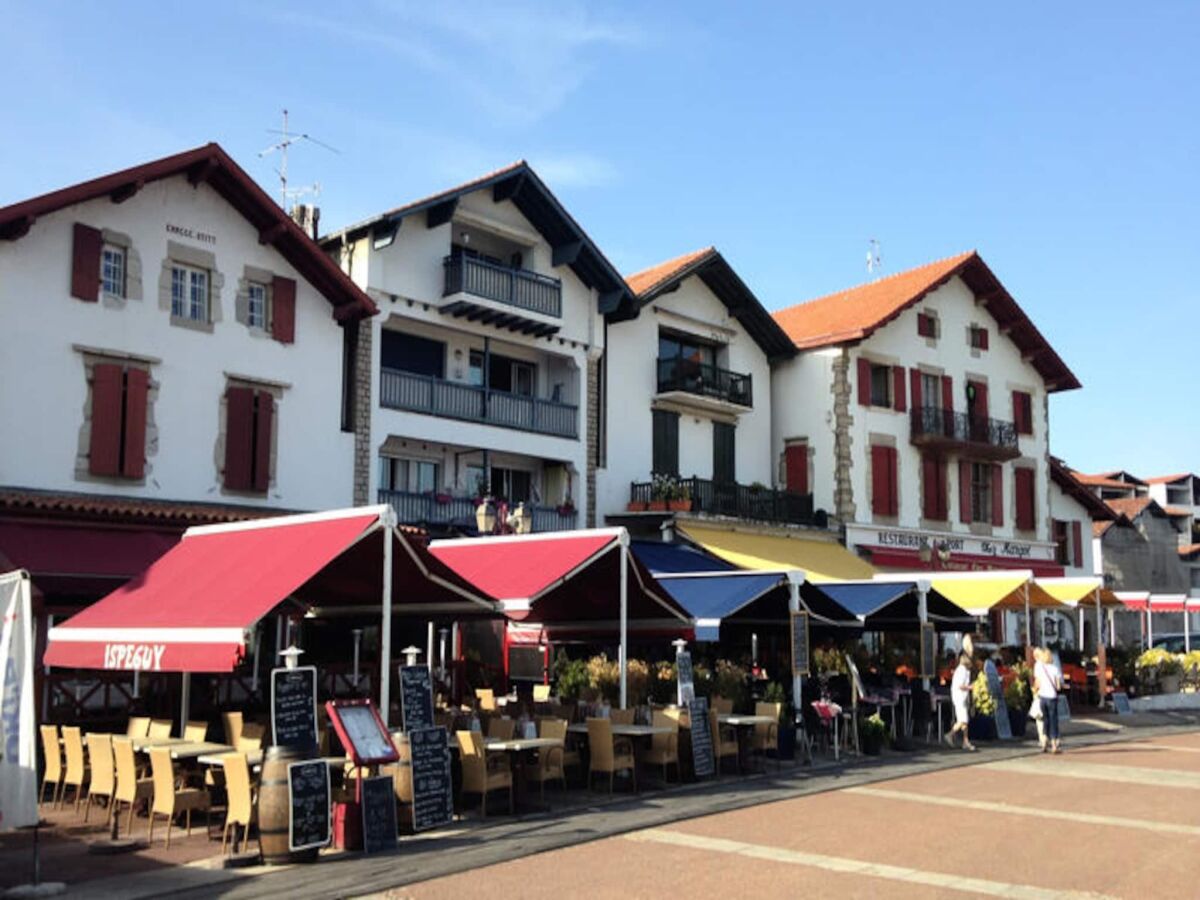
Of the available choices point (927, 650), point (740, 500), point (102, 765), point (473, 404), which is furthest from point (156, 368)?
point (740, 500)

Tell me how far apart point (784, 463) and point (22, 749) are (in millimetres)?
23730

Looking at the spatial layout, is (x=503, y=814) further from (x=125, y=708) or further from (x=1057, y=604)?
(x=1057, y=604)

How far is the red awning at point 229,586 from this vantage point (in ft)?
34.7

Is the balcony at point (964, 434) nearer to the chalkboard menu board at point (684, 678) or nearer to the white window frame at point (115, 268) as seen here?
the chalkboard menu board at point (684, 678)

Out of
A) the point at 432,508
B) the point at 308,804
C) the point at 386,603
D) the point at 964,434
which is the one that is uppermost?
the point at 964,434

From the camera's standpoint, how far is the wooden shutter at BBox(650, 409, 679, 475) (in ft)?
88.3

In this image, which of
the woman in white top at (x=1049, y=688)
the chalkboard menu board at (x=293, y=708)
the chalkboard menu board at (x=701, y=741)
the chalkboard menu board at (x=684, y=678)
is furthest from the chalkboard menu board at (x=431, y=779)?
the woman in white top at (x=1049, y=688)

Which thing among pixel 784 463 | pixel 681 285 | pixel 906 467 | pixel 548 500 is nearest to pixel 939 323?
pixel 906 467

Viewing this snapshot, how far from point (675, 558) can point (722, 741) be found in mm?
9010

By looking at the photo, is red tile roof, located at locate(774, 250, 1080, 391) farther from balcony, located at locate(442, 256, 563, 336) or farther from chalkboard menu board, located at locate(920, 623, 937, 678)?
chalkboard menu board, located at locate(920, 623, 937, 678)

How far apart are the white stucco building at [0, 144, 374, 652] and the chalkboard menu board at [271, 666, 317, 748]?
639cm

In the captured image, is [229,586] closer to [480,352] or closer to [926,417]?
[480,352]

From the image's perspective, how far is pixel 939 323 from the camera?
32.9 metres

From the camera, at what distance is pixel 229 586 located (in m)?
11.2
